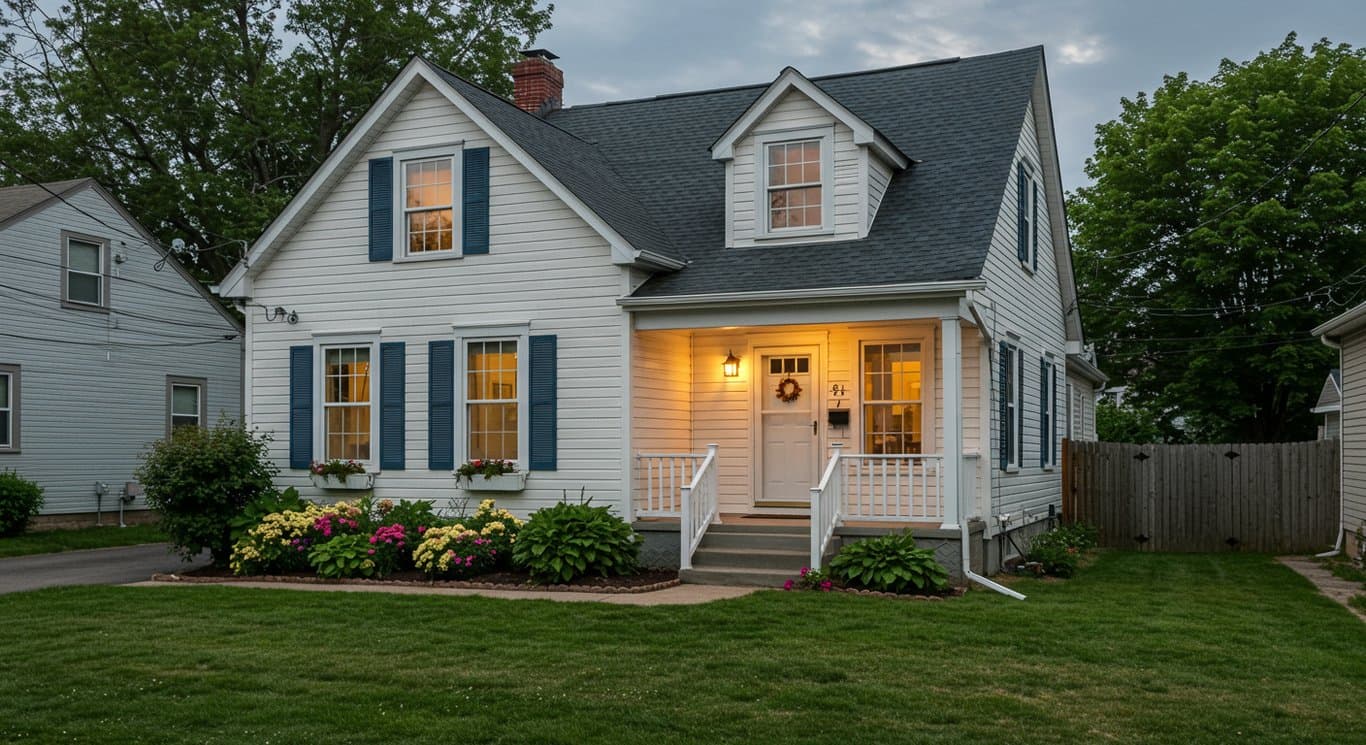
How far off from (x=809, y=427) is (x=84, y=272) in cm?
1478

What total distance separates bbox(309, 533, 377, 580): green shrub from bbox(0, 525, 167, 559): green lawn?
6934 mm

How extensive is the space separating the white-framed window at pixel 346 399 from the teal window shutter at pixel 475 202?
6.16 ft

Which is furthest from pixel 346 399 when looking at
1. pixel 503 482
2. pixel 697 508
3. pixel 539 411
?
pixel 697 508

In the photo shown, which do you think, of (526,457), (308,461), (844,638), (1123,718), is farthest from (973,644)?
(308,461)

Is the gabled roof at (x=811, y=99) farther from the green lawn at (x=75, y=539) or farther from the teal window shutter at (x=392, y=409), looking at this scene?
the green lawn at (x=75, y=539)

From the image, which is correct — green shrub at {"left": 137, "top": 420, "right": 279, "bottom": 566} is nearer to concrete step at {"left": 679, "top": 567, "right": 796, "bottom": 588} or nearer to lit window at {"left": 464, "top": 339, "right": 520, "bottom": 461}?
lit window at {"left": 464, "top": 339, "right": 520, "bottom": 461}

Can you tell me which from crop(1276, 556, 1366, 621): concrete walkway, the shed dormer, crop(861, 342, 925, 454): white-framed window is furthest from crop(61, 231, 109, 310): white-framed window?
crop(1276, 556, 1366, 621): concrete walkway

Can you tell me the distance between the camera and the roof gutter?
12.7 meters

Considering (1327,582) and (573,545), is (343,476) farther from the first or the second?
(1327,582)

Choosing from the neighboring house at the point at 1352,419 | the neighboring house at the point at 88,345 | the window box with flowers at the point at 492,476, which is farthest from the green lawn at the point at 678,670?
the neighboring house at the point at 88,345

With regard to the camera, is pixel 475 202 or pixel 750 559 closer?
pixel 750 559

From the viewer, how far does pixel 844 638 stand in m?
9.41

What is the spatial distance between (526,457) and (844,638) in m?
6.15

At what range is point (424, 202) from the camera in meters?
15.6
